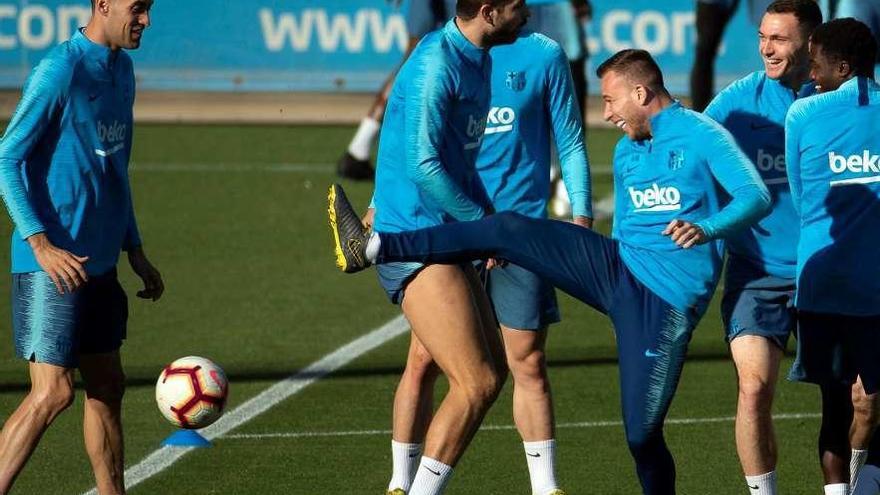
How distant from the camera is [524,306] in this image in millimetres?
8008

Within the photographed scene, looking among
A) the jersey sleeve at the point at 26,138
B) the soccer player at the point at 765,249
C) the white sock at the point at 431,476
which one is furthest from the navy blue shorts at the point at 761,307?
the jersey sleeve at the point at 26,138

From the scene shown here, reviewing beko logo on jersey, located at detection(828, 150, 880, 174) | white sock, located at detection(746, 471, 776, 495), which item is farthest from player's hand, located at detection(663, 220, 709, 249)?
white sock, located at detection(746, 471, 776, 495)

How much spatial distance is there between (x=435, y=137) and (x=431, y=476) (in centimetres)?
129

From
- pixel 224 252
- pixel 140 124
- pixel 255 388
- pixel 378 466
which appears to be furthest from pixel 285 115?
pixel 378 466

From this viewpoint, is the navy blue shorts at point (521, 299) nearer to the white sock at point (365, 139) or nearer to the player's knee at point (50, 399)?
the player's knee at point (50, 399)

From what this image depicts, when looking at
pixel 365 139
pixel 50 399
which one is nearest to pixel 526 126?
pixel 50 399

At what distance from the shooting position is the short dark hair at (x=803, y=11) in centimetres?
753

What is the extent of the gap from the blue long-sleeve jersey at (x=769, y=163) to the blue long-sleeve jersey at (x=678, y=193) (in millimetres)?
521

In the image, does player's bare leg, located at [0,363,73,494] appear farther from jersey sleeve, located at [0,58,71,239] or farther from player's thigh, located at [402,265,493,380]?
player's thigh, located at [402,265,493,380]

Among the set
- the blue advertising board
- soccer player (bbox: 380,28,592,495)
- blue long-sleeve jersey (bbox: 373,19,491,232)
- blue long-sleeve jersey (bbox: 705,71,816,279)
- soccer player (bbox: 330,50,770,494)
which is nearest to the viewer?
soccer player (bbox: 330,50,770,494)

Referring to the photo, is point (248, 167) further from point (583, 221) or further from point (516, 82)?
point (583, 221)

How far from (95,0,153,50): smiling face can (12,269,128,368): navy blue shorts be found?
2.96 ft

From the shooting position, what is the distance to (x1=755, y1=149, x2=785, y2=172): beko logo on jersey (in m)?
7.55

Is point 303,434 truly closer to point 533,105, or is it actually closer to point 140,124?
point 533,105
